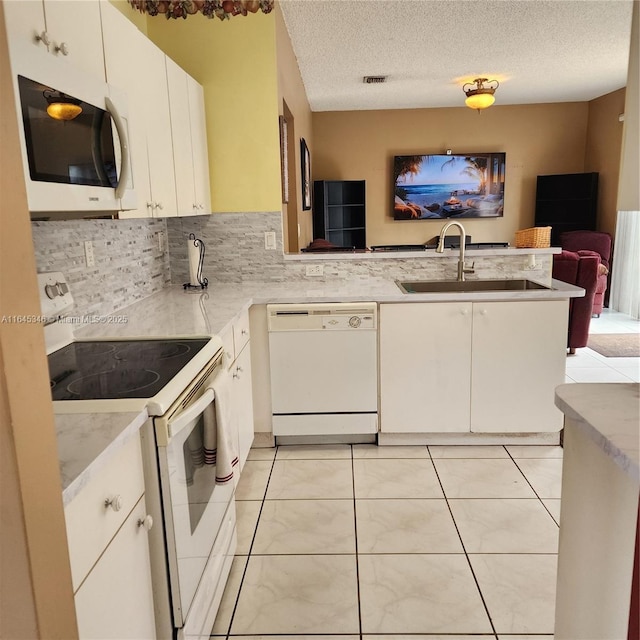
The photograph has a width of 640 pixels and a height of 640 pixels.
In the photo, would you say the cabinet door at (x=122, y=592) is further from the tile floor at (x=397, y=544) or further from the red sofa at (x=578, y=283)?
the red sofa at (x=578, y=283)

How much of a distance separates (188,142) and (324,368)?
1.39 meters

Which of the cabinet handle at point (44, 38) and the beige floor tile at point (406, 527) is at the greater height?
the cabinet handle at point (44, 38)

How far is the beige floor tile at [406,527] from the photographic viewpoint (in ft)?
7.34

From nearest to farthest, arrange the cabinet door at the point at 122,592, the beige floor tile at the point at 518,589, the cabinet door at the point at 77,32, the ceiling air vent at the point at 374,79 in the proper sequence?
the cabinet door at the point at 122,592, the cabinet door at the point at 77,32, the beige floor tile at the point at 518,589, the ceiling air vent at the point at 374,79

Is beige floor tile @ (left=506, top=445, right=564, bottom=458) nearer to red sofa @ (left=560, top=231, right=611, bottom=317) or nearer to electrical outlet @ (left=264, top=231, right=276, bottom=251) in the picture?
electrical outlet @ (left=264, top=231, right=276, bottom=251)

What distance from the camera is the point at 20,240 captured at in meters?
0.65

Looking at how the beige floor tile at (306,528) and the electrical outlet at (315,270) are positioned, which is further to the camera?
the electrical outlet at (315,270)

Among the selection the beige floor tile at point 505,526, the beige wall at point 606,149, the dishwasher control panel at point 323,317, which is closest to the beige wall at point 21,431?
the beige floor tile at point 505,526

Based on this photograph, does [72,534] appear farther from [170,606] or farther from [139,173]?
[139,173]

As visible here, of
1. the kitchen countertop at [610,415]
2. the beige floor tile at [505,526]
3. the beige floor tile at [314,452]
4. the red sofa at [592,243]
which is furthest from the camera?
the red sofa at [592,243]

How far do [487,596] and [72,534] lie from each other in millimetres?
1509

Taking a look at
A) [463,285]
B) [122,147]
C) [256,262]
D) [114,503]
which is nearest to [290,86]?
[256,262]

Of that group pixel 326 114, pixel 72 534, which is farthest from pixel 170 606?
pixel 326 114

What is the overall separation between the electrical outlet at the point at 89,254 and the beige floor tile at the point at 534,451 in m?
2.33
